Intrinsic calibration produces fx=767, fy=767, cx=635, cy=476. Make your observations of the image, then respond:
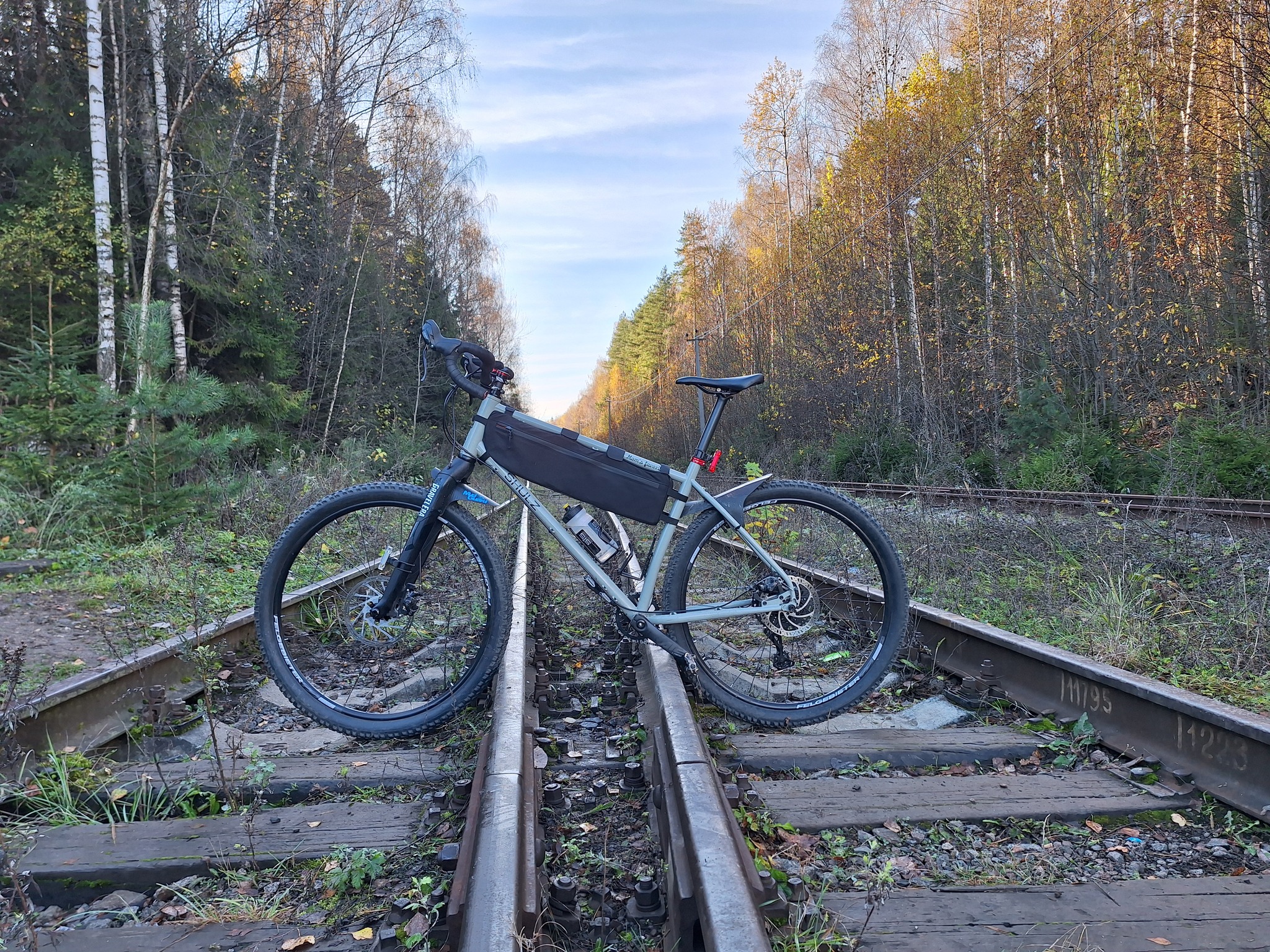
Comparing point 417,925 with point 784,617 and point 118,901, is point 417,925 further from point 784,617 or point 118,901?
point 784,617

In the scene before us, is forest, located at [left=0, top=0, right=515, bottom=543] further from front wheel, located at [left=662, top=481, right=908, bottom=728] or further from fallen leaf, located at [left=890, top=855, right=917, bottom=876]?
fallen leaf, located at [left=890, top=855, right=917, bottom=876]

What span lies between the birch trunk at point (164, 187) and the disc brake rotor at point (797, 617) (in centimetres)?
1079

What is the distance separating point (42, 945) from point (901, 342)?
20.0m

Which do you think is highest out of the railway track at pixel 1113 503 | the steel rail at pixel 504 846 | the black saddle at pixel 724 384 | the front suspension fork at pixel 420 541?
the black saddle at pixel 724 384

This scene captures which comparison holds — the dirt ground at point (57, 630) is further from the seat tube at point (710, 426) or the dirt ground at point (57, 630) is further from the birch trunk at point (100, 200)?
the birch trunk at point (100, 200)

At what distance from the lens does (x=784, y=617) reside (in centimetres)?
313

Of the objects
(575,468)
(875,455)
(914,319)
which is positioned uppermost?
(914,319)

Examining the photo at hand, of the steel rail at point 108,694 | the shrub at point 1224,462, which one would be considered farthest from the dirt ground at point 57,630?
the shrub at point 1224,462

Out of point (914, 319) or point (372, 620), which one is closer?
point (372, 620)

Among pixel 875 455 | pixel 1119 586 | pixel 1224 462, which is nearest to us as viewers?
pixel 1119 586

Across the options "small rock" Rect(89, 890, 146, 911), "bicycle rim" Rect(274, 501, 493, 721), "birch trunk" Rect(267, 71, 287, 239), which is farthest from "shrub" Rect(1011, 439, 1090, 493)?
"birch trunk" Rect(267, 71, 287, 239)

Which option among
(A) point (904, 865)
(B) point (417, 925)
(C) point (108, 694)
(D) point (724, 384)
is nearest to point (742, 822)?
(A) point (904, 865)

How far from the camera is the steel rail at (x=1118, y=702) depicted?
2143 millimetres

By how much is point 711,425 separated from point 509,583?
3.33 feet
